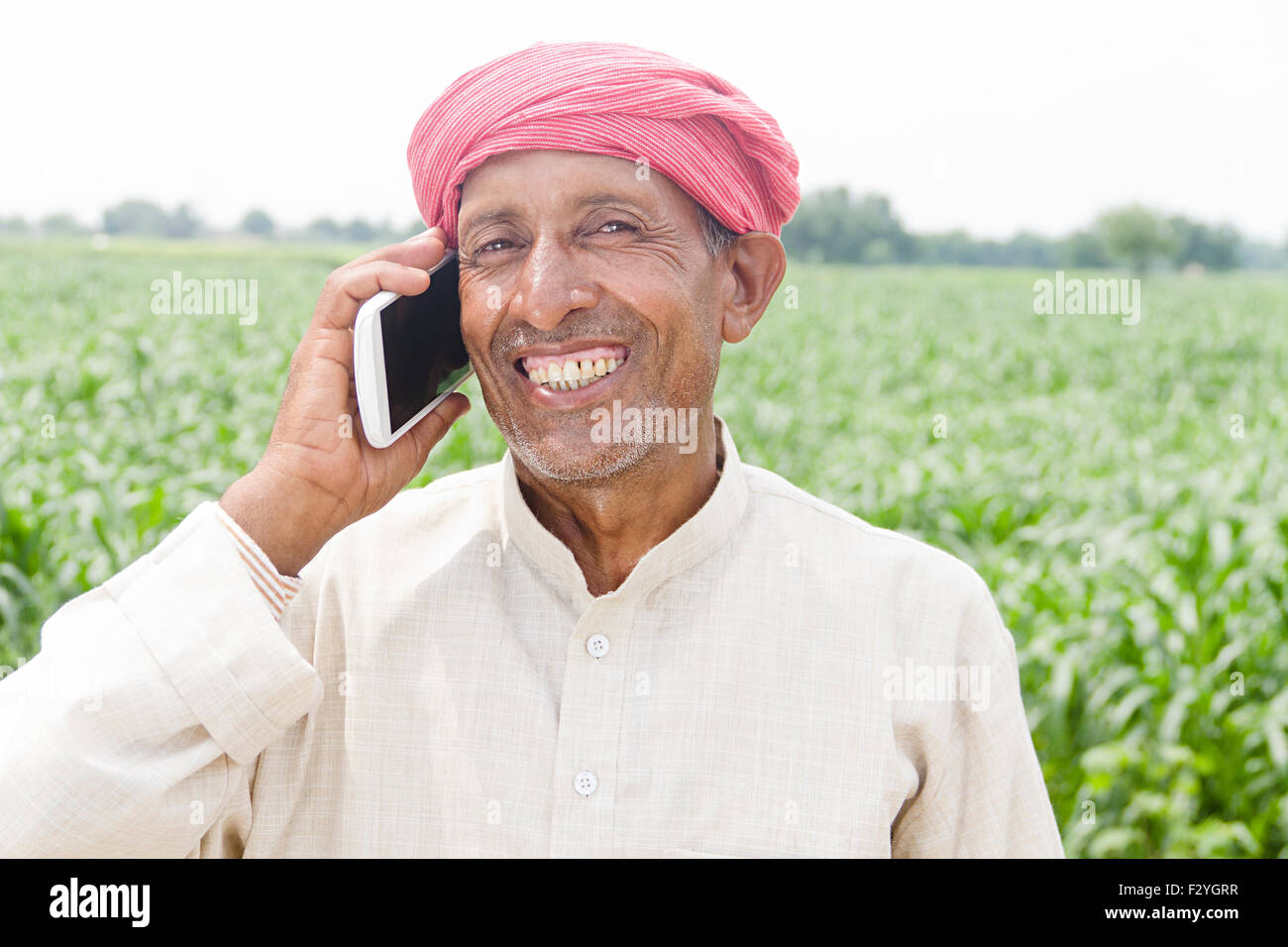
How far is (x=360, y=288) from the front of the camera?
155 centimetres

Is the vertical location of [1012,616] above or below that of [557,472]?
below

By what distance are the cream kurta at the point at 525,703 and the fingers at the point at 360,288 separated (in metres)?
0.31

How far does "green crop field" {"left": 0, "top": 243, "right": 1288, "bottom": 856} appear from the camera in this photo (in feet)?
12.1

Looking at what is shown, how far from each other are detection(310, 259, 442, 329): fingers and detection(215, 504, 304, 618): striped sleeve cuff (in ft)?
1.00

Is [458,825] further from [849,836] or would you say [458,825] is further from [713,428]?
[713,428]

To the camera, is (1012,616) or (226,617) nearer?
(226,617)

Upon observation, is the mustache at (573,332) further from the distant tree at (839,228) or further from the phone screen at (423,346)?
the distant tree at (839,228)

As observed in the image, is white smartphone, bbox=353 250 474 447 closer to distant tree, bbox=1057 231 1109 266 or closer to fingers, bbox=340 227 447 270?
fingers, bbox=340 227 447 270

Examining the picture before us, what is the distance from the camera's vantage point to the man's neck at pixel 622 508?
5.33 feet

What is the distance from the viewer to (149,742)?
1364 mm

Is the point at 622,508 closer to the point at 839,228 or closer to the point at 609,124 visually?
the point at 609,124

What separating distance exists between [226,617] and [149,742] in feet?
0.57

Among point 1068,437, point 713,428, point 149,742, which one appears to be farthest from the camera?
point 1068,437
